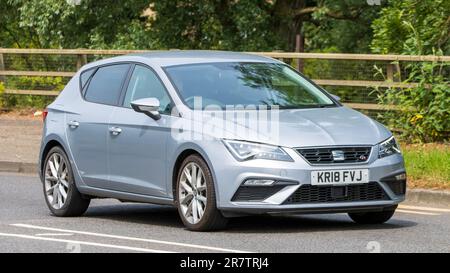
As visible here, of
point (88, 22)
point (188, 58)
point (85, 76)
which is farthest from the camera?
point (88, 22)

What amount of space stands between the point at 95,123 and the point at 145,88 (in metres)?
0.69

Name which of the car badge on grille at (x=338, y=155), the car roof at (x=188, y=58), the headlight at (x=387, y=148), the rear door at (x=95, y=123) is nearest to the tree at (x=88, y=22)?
the rear door at (x=95, y=123)

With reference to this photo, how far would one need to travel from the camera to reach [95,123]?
1298 centimetres

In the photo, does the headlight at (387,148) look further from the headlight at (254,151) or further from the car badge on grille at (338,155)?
the headlight at (254,151)

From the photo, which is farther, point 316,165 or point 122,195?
point 122,195

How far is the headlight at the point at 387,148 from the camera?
37.9 ft

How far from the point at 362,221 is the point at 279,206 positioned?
1419 mm

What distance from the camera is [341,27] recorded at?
34344mm

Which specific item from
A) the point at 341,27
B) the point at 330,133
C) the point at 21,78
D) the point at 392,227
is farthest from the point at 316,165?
the point at 341,27

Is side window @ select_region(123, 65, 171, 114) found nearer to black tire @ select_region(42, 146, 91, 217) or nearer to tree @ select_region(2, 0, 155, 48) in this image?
black tire @ select_region(42, 146, 91, 217)

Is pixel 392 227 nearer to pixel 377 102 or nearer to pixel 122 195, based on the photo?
pixel 122 195

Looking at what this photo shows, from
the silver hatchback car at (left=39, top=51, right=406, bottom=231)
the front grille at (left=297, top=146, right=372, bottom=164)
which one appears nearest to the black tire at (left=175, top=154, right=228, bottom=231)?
the silver hatchback car at (left=39, top=51, right=406, bottom=231)
